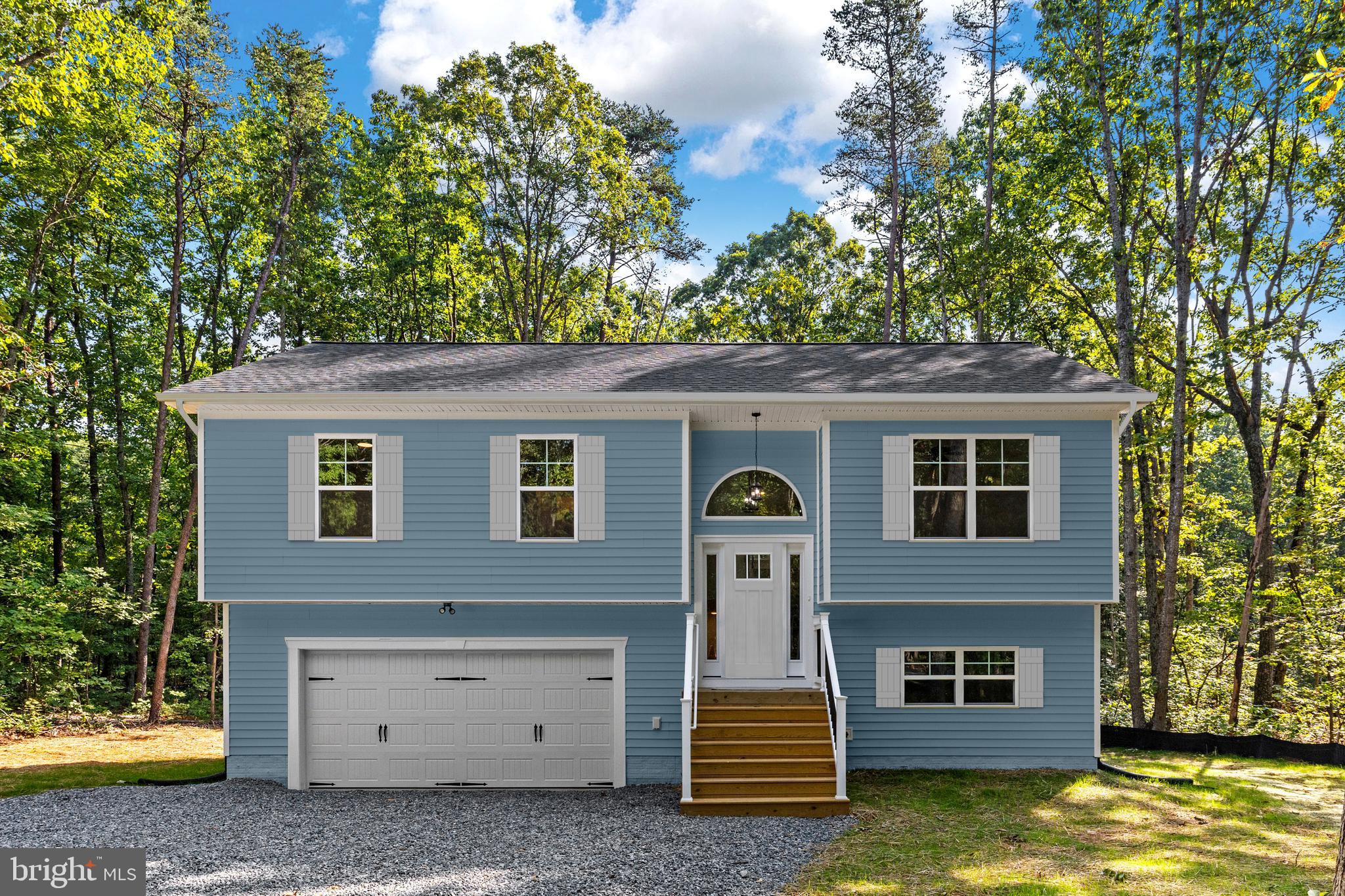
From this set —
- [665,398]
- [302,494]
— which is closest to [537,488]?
[665,398]

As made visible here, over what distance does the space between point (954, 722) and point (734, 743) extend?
315cm

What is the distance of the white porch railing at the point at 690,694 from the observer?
27.4ft

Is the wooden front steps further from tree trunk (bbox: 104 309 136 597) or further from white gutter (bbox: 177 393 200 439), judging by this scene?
tree trunk (bbox: 104 309 136 597)

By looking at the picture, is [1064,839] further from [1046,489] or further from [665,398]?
[665,398]

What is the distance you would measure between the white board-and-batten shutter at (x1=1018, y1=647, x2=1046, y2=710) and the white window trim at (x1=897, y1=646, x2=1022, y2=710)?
0.05 meters

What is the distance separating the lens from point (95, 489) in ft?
59.0

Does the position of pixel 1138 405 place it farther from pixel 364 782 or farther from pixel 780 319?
pixel 780 319

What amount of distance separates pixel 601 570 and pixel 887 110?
580 inches

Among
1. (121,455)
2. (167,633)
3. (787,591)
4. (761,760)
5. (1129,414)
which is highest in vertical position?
(1129,414)

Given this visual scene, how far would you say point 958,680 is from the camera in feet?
32.6

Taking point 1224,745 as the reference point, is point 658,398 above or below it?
above

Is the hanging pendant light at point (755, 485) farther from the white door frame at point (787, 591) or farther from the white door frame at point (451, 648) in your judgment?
the white door frame at point (451, 648)

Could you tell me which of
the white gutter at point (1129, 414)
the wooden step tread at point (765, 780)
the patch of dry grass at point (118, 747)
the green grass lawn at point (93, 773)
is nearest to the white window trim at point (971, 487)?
the white gutter at point (1129, 414)

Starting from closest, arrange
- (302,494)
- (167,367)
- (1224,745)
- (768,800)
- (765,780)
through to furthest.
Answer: (768,800) → (765,780) → (302,494) → (1224,745) → (167,367)
